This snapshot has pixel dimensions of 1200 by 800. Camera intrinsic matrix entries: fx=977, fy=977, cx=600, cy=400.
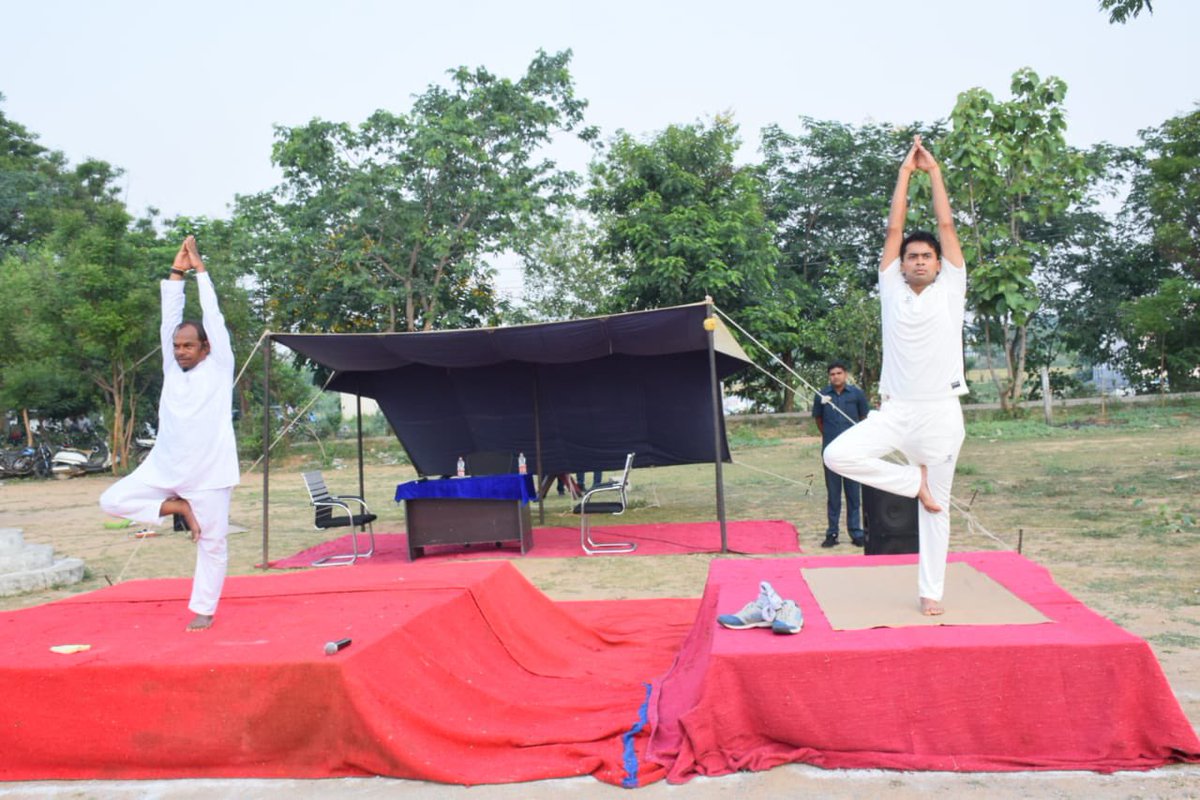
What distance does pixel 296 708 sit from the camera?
11.9 ft

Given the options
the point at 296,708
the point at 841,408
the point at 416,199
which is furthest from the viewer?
the point at 416,199

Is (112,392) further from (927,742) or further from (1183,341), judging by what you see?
(1183,341)

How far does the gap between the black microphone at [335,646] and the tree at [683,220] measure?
1761 centimetres

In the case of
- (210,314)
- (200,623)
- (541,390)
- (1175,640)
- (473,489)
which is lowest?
(1175,640)

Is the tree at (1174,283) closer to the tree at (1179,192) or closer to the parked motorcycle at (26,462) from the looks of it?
the tree at (1179,192)

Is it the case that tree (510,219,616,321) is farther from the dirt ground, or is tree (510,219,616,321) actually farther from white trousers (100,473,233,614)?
white trousers (100,473,233,614)

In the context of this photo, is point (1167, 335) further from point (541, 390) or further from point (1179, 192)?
point (541, 390)

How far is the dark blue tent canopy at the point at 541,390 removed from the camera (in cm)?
891

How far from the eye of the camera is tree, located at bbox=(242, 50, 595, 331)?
20.1 metres

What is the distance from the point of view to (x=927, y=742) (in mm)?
3445

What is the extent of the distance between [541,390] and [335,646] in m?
7.03

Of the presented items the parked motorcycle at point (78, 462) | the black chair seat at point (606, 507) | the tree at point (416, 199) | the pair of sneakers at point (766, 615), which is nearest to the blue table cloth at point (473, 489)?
the black chair seat at point (606, 507)

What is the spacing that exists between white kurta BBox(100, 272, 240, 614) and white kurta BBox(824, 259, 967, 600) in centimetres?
263

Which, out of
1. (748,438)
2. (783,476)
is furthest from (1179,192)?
(783,476)
